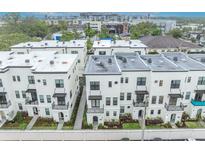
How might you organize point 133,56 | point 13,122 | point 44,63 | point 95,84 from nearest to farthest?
1. point 95,84
2. point 13,122
3. point 44,63
4. point 133,56

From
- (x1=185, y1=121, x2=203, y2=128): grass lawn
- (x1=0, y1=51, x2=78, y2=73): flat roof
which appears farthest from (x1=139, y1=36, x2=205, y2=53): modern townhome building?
(x1=0, y1=51, x2=78, y2=73): flat roof

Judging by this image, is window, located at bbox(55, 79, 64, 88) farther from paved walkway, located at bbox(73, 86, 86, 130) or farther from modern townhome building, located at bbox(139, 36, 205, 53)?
modern townhome building, located at bbox(139, 36, 205, 53)

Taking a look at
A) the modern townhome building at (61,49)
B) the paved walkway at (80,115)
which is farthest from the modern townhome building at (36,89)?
the modern townhome building at (61,49)

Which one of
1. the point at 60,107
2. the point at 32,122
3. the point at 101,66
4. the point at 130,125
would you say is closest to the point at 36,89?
the point at 60,107

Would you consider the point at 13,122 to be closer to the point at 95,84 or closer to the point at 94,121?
the point at 94,121

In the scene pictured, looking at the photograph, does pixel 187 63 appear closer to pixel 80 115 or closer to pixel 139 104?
pixel 139 104

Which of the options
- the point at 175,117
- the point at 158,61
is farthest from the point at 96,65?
the point at 175,117

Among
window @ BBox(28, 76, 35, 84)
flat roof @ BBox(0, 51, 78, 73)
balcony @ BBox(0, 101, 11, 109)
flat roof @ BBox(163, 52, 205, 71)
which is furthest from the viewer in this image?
flat roof @ BBox(163, 52, 205, 71)
